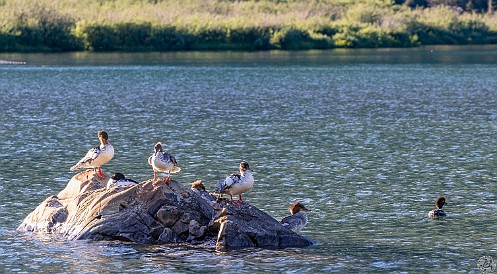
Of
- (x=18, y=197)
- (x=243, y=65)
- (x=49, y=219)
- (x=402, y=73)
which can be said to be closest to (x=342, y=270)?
(x=49, y=219)

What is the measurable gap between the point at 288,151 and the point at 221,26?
92.6m

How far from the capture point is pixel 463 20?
6526 inches

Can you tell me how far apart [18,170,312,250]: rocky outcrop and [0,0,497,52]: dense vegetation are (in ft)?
325

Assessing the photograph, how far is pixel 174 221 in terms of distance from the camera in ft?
80.1

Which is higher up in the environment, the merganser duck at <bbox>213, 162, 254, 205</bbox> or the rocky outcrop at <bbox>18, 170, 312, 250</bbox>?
the merganser duck at <bbox>213, 162, 254, 205</bbox>

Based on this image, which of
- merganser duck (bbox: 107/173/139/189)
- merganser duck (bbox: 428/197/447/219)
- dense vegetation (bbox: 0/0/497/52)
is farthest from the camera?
dense vegetation (bbox: 0/0/497/52)

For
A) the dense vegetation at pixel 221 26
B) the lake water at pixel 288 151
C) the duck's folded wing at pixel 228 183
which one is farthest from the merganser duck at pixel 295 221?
the dense vegetation at pixel 221 26

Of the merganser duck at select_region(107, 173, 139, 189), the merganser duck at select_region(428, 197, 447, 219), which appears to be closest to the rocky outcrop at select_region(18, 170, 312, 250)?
the merganser duck at select_region(107, 173, 139, 189)

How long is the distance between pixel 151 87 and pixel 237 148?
1405 inches

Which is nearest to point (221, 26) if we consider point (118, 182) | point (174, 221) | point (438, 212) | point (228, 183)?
point (438, 212)

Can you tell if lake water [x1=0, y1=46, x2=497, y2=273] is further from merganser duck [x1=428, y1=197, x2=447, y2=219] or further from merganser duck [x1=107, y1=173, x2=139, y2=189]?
merganser duck [x1=107, y1=173, x2=139, y2=189]

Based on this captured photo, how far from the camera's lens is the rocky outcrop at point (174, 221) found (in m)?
24.0

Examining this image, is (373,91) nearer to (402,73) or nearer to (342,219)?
(402,73)

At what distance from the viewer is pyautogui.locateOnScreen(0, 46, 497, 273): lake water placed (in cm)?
2347
